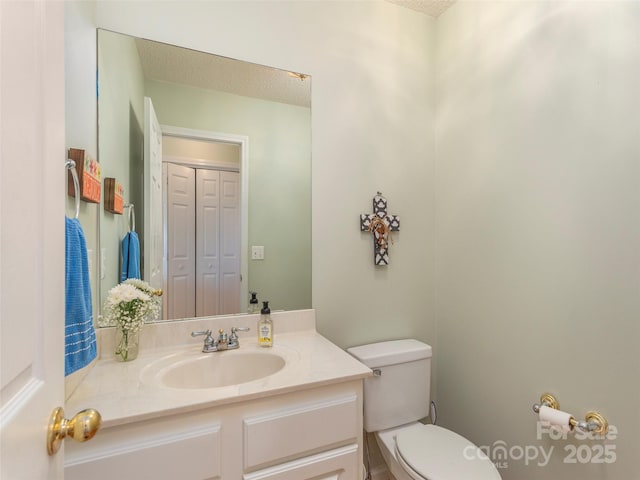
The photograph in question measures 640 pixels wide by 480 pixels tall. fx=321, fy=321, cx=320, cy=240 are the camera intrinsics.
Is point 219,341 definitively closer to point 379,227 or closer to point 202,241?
point 202,241

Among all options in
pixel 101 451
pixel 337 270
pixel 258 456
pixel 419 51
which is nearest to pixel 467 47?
pixel 419 51

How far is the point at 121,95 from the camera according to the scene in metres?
1.31

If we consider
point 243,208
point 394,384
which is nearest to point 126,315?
point 243,208

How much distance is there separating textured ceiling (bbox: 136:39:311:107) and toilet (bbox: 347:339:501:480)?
1.29m

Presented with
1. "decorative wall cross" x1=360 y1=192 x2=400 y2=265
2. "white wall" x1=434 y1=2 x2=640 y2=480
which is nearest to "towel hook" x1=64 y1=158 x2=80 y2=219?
"decorative wall cross" x1=360 y1=192 x2=400 y2=265

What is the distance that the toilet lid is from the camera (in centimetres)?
115

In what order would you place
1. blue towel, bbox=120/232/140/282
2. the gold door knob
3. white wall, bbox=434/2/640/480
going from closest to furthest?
1. the gold door knob
2. white wall, bbox=434/2/640/480
3. blue towel, bbox=120/232/140/282

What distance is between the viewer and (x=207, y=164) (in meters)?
1.44

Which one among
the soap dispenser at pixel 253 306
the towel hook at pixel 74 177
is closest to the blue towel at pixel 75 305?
the towel hook at pixel 74 177

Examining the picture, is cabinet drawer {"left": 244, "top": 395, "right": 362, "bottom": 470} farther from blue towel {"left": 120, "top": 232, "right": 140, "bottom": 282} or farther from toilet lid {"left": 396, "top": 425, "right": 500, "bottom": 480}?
blue towel {"left": 120, "top": 232, "right": 140, "bottom": 282}

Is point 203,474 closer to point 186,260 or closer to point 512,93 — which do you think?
point 186,260

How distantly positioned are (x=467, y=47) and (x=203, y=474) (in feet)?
6.95

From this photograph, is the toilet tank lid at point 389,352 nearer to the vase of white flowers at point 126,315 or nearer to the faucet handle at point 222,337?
the faucet handle at point 222,337

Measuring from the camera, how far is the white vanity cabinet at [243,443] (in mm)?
803
